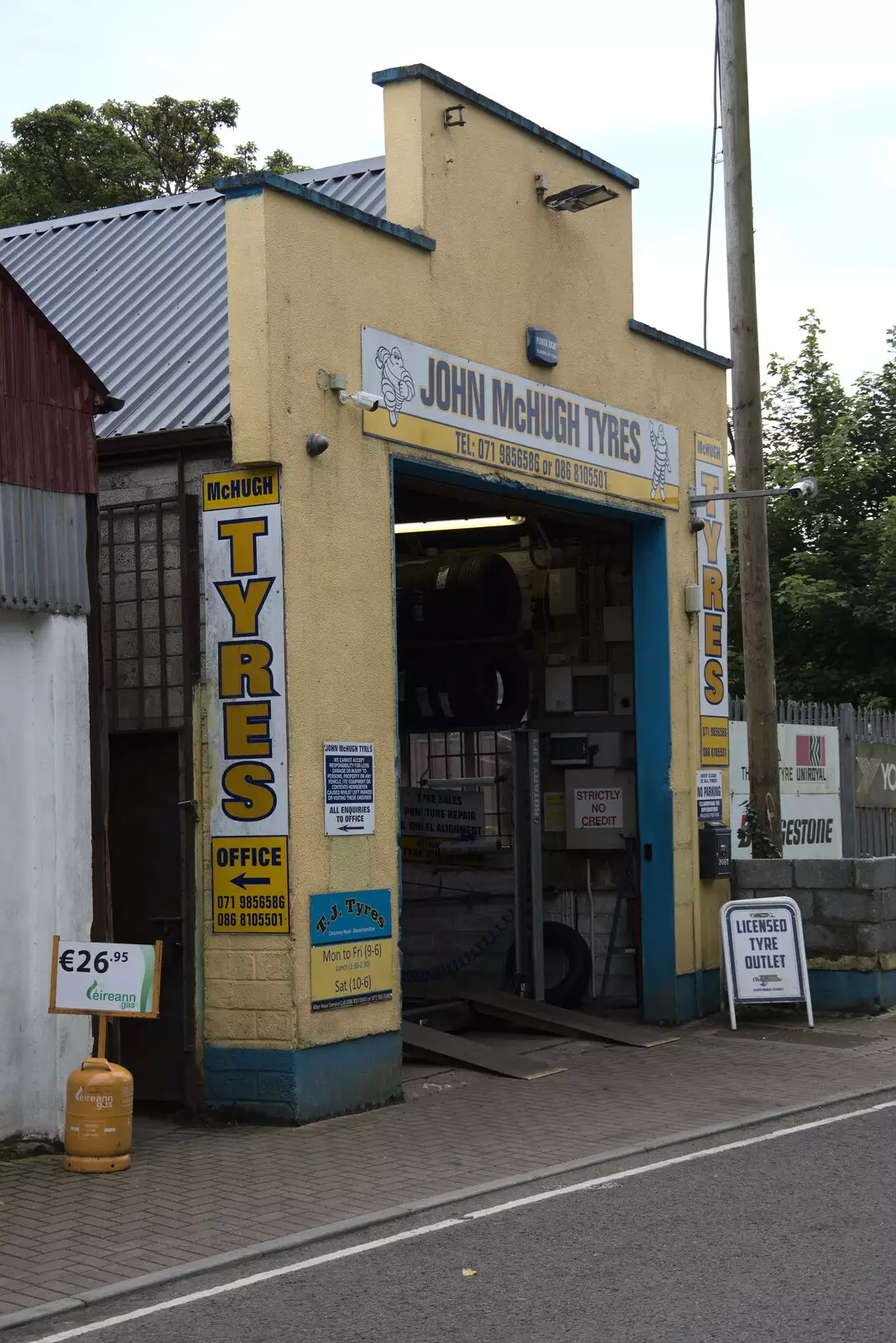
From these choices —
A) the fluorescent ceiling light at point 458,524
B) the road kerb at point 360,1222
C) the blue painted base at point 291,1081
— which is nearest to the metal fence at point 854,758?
the fluorescent ceiling light at point 458,524

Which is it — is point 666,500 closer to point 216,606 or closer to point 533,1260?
point 216,606

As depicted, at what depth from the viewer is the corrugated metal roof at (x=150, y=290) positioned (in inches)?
449

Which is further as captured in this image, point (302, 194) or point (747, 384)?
point (747, 384)

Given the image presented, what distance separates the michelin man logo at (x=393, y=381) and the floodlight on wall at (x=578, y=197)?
102 inches

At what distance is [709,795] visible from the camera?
15.2 m

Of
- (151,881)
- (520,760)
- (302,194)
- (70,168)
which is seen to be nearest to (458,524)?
(520,760)

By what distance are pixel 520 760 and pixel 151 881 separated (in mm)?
4764

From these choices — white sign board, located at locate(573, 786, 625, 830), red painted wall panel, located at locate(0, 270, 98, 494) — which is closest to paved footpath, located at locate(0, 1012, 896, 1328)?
white sign board, located at locate(573, 786, 625, 830)

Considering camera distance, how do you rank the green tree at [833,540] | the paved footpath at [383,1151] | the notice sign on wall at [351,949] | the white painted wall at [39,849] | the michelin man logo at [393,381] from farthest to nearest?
1. the green tree at [833,540]
2. the michelin man logo at [393,381]
3. the notice sign on wall at [351,949]
4. the white painted wall at [39,849]
5. the paved footpath at [383,1151]

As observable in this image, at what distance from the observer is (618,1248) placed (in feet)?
23.5

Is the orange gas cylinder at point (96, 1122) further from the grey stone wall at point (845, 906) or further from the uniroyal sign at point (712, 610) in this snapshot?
the grey stone wall at point (845, 906)

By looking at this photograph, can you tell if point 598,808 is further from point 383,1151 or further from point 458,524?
point 383,1151

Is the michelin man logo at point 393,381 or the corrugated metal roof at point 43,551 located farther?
the michelin man logo at point 393,381

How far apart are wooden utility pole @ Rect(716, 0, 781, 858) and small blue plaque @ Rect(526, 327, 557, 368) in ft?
8.36
